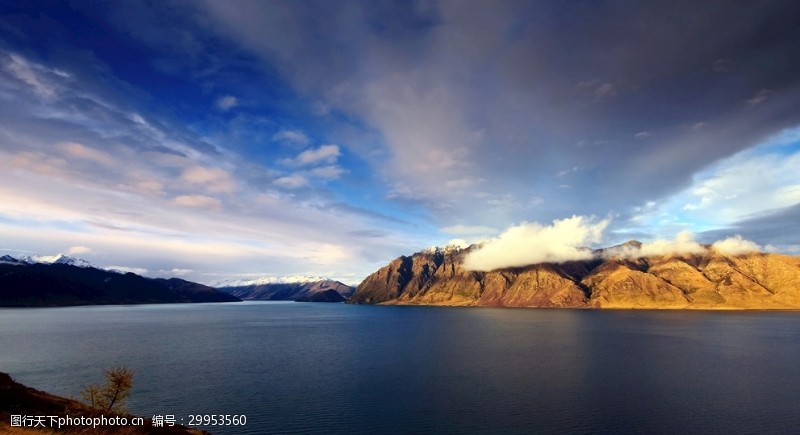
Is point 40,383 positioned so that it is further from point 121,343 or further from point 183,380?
point 121,343

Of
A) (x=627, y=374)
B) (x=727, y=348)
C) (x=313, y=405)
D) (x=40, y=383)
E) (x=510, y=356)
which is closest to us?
(x=313, y=405)

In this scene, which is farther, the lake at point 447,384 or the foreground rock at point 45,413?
the lake at point 447,384

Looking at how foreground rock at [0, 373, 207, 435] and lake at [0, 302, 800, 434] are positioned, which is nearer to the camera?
foreground rock at [0, 373, 207, 435]

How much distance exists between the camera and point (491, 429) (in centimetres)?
7262

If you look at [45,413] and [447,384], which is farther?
[447,384]

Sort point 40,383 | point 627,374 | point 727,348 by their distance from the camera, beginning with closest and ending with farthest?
point 40,383, point 627,374, point 727,348

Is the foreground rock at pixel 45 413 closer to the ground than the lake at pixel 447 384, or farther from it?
farther from it

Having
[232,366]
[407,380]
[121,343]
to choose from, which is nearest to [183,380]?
[232,366]

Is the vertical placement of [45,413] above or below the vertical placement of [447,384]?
above

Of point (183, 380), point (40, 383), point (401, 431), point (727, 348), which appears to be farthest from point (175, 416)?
point (727, 348)

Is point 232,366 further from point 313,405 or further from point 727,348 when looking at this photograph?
point 727,348

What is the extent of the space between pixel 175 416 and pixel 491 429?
5951 cm

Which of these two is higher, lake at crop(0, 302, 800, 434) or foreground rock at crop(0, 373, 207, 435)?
foreground rock at crop(0, 373, 207, 435)

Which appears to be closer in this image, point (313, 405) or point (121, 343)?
point (313, 405)
